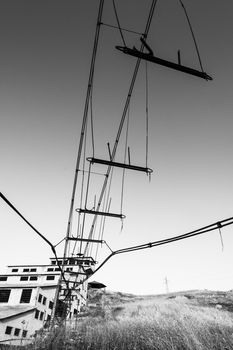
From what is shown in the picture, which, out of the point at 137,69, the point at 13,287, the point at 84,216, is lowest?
the point at 13,287

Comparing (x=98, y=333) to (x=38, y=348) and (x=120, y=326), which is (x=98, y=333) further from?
(x=38, y=348)

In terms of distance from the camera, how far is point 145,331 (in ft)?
33.5

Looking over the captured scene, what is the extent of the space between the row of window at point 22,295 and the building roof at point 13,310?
43.9 inches

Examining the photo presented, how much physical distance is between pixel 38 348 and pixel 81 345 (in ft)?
5.65

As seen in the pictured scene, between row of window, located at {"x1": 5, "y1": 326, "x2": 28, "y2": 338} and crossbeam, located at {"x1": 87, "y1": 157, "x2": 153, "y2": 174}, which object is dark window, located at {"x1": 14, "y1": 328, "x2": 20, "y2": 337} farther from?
crossbeam, located at {"x1": 87, "y1": 157, "x2": 153, "y2": 174}

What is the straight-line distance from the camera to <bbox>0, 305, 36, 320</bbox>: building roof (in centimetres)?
2732

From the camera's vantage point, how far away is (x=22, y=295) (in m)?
33.2

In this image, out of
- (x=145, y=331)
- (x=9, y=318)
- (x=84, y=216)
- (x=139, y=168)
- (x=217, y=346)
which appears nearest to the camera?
(x=139, y=168)

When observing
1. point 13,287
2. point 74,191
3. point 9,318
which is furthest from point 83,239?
point 13,287

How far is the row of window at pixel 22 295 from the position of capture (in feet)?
107

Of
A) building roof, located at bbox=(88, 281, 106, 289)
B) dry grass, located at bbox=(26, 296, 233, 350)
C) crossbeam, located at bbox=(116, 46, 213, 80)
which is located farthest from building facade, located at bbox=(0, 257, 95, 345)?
building roof, located at bbox=(88, 281, 106, 289)

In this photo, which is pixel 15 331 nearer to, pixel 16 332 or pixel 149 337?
pixel 16 332

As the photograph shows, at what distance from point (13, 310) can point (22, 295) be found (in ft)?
13.7

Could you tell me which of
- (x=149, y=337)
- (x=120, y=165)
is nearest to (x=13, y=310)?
(x=149, y=337)
